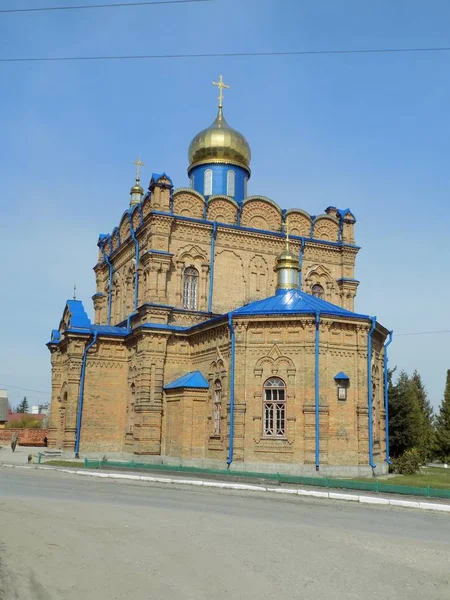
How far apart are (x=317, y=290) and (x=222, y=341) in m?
7.62

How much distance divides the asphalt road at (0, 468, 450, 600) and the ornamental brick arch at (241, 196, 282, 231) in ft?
49.9

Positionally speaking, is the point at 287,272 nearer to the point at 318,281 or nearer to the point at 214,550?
the point at 318,281

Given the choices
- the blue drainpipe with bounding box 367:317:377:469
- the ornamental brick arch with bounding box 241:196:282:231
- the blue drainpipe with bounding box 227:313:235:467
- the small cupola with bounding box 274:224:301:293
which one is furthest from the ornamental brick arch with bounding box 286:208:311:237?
the blue drainpipe with bounding box 227:313:235:467

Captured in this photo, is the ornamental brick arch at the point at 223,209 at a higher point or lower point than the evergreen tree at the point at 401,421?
higher

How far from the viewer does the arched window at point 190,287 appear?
24.5m

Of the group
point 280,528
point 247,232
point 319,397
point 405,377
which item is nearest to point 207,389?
point 319,397

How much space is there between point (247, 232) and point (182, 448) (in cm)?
954

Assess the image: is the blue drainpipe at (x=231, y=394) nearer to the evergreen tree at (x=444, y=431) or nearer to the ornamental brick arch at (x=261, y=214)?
the ornamental brick arch at (x=261, y=214)

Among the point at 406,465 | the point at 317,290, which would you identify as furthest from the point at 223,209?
the point at 406,465

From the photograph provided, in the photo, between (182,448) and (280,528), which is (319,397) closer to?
(182,448)

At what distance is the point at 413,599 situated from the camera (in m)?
6.00

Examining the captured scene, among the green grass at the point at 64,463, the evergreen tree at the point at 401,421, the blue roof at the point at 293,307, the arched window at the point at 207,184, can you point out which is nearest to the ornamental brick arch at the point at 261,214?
the arched window at the point at 207,184

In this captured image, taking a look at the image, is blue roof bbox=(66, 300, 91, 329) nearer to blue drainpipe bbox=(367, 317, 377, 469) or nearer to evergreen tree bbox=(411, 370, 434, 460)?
blue drainpipe bbox=(367, 317, 377, 469)

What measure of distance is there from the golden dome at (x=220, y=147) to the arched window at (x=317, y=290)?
6.28m
